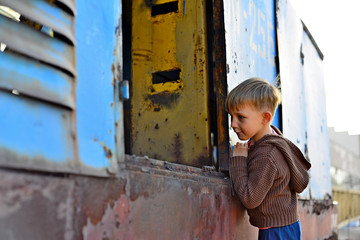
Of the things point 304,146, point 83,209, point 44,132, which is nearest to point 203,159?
point 83,209

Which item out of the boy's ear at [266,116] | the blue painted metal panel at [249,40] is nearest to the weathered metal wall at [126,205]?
the boy's ear at [266,116]

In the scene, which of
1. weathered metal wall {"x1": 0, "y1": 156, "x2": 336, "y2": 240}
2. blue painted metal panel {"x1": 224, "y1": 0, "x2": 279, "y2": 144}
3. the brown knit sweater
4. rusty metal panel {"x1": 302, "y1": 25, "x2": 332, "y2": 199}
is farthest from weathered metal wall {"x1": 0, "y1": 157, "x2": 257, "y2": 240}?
rusty metal panel {"x1": 302, "y1": 25, "x2": 332, "y2": 199}

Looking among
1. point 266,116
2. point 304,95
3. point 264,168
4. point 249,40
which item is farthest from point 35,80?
point 304,95

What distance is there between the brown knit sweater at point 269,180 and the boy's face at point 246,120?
0.07m

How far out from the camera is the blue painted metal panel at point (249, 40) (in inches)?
96.1

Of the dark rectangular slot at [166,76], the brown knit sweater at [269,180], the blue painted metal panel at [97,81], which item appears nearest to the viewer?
the blue painted metal panel at [97,81]

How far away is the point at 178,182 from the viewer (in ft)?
5.33

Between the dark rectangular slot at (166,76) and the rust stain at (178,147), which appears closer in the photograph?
the rust stain at (178,147)

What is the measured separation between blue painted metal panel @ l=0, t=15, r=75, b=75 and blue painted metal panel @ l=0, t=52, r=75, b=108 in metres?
0.02

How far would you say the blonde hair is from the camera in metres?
2.07

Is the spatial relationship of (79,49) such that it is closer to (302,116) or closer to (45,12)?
(45,12)

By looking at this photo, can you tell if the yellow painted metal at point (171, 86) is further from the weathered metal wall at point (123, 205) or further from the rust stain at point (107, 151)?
the rust stain at point (107, 151)

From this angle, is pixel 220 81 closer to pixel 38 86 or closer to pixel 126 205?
pixel 126 205

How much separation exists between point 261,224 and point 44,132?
143cm
